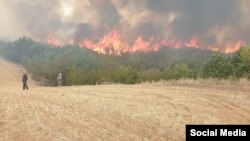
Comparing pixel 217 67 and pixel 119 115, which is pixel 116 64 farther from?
pixel 119 115

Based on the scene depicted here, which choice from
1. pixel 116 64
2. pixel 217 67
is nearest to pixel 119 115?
pixel 217 67

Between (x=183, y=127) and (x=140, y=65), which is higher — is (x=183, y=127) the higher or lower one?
the lower one

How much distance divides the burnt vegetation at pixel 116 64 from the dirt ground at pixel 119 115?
79.7ft

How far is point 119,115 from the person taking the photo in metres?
28.2

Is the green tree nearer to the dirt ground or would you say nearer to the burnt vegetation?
the burnt vegetation

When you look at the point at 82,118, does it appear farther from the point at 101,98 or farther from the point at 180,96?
the point at 180,96

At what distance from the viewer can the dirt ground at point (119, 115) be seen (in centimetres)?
2278

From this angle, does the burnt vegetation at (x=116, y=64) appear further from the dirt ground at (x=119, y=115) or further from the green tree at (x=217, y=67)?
the dirt ground at (x=119, y=115)

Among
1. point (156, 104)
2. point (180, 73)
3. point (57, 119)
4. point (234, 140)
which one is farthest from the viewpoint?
point (180, 73)

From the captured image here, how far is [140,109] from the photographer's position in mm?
30609

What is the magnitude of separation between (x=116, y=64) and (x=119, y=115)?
116966mm

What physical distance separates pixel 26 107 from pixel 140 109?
825 centimetres

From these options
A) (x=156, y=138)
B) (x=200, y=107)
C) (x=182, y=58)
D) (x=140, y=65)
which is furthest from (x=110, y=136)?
(x=182, y=58)

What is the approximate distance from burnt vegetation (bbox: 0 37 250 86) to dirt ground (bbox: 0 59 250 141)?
24.3 metres
